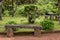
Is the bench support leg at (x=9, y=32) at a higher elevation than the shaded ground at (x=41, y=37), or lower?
higher

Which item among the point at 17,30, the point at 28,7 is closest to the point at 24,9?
the point at 28,7

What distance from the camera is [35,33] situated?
9.55m

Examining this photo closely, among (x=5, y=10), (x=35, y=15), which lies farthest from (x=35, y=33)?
(x=5, y=10)

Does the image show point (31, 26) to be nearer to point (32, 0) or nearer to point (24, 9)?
point (24, 9)

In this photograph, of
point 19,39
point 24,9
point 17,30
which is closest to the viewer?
point 19,39

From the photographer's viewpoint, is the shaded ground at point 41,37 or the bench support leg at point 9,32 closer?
the shaded ground at point 41,37

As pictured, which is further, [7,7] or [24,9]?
[7,7]

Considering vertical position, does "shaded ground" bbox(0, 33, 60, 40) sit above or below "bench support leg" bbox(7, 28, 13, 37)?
below

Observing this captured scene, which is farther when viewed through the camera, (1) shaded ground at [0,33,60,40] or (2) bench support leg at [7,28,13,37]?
(2) bench support leg at [7,28,13,37]

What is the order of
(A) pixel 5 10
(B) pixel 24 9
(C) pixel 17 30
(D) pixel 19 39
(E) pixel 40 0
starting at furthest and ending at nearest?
(E) pixel 40 0, (A) pixel 5 10, (B) pixel 24 9, (C) pixel 17 30, (D) pixel 19 39

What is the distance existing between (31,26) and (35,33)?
0.43 meters

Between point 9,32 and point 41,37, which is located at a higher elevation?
point 9,32

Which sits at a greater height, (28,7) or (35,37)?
(28,7)

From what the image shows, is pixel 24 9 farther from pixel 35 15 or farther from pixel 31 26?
pixel 31 26
